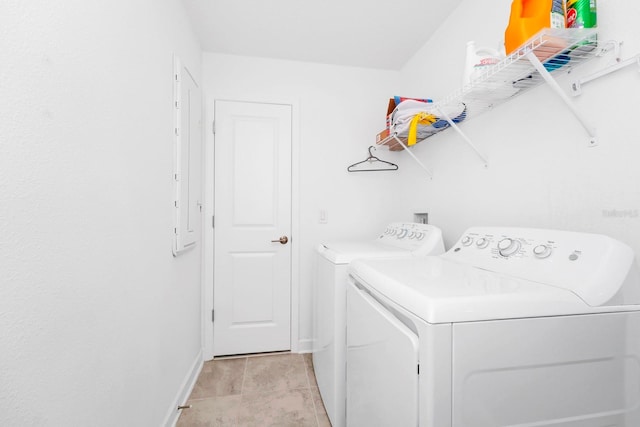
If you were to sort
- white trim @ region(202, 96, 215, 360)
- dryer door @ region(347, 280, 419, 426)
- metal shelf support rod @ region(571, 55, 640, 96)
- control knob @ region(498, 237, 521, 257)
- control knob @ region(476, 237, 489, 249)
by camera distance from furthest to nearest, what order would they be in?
white trim @ region(202, 96, 215, 360)
control knob @ region(476, 237, 489, 249)
control knob @ region(498, 237, 521, 257)
metal shelf support rod @ region(571, 55, 640, 96)
dryer door @ region(347, 280, 419, 426)

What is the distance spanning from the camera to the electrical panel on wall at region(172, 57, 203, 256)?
5.23 ft

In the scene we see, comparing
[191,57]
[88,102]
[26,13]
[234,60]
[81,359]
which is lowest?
[81,359]

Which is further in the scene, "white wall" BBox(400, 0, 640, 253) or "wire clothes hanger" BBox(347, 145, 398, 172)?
"wire clothes hanger" BBox(347, 145, 398, 172)

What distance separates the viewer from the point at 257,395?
1.84m

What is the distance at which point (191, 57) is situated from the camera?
1.97 metres

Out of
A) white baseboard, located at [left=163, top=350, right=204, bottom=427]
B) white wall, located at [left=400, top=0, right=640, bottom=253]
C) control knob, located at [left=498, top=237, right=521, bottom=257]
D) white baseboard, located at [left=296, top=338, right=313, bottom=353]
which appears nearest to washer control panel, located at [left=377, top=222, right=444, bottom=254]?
white wall, located at [left=400, top=0, right=640, bottom=253]

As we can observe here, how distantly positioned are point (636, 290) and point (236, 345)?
2403mm

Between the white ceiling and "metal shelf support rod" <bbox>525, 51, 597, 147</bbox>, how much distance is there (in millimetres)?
1130

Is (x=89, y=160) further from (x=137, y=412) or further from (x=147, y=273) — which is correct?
(x=137, y=412)

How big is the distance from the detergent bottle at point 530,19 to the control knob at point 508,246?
2.39 ft

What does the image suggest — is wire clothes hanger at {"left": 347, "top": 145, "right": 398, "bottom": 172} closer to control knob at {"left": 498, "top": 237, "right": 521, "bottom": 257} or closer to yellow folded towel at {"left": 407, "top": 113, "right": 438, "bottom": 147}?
yellow folded towel at {"left": 407, "top": 113, "right": 438, "bottom": 147}

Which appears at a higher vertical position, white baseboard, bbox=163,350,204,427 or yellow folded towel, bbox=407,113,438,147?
yellow folded towel, bbox=407,113,438,147

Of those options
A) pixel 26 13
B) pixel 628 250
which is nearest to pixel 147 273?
pixel 26 13

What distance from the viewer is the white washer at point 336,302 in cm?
150
